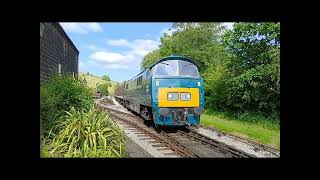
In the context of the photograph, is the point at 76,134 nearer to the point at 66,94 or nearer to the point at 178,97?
the point at 66,94

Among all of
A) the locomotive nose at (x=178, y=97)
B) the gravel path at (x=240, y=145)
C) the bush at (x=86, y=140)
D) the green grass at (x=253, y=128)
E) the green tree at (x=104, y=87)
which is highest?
the green tree at (x=104, y=87)

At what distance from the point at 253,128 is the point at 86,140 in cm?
828

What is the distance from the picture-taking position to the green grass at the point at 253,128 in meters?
10.5

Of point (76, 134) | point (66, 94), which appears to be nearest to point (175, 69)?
point (66, 94)

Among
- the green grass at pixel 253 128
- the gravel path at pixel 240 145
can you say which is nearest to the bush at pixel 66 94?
the gravel path at pixel 240 145

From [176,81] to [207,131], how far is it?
223 cm

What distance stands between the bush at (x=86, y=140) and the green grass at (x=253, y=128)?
483 centimetres

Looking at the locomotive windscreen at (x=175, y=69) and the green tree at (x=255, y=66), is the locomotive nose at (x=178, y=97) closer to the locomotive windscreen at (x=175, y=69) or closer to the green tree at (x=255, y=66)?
the locomotive windscreen at (x=175, y=69)

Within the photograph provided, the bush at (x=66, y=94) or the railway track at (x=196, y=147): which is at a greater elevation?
the bush at (x=66, y=94)

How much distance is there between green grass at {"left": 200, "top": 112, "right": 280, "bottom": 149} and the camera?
1052cm

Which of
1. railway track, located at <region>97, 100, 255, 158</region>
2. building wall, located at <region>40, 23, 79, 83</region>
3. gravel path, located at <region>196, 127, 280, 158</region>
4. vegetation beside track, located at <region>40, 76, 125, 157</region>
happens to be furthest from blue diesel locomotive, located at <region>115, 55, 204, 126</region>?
vegetation beside track, located at <region>40, 76, 125, 157</region>
